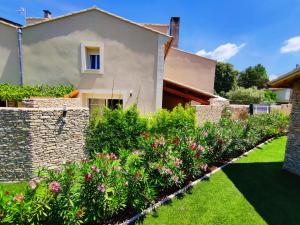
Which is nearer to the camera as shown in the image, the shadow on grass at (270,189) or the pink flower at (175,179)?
the shadow on grass at (270,189)

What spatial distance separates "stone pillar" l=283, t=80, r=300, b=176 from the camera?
925cm

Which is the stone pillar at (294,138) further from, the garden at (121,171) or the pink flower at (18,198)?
the pink flower at (18,198)

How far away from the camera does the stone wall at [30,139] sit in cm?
830

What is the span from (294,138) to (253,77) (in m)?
68.5

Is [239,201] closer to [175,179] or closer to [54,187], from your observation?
[175,179]

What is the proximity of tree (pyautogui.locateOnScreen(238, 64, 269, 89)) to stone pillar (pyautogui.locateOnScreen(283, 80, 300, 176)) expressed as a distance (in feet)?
216

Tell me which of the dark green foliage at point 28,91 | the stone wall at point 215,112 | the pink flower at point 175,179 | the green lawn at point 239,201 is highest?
the dark green foliage at point 28,91

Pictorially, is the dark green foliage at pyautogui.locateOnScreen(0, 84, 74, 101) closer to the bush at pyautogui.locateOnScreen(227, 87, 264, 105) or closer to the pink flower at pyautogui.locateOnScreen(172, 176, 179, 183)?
the pink flower at pyautogui.locateOnScreen(172, 176, 179, 183)

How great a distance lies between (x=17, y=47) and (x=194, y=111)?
626 inches

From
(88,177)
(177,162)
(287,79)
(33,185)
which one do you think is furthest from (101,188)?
(287,79)

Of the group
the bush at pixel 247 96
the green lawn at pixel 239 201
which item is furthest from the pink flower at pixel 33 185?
the bush at pixel 247 96

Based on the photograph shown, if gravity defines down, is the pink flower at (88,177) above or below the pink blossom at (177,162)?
above

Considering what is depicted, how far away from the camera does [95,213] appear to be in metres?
5.19

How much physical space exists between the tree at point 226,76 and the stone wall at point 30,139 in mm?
57890
